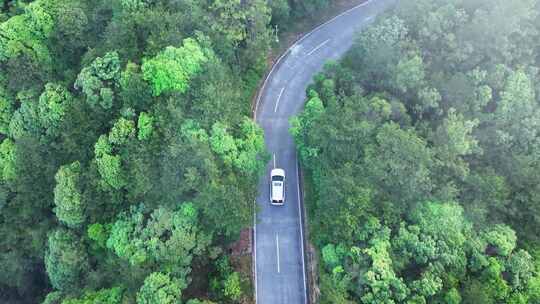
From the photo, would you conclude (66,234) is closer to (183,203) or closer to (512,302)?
(183,203)

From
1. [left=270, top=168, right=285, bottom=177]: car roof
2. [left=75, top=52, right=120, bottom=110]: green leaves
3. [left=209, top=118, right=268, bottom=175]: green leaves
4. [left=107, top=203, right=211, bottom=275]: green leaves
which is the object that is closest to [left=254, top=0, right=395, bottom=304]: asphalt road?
[left=270, top=168, right=285, bottom=177]: car roof

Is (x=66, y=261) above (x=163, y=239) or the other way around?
above

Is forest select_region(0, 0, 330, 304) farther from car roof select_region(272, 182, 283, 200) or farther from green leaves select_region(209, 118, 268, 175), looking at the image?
car roof select_region(272, 182, 283, 200)

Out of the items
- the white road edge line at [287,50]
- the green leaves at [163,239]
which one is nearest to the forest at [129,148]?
the green leaves at [163,239]

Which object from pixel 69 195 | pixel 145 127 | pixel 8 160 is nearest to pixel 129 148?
pixel 145 127

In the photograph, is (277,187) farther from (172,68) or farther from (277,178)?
(172,68)

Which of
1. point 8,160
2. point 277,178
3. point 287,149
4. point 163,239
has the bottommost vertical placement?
point 277,178

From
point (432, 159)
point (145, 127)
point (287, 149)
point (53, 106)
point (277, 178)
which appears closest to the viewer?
point (432, 159)

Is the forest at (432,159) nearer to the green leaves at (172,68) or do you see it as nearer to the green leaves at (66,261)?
the green leaves at (172,68)
